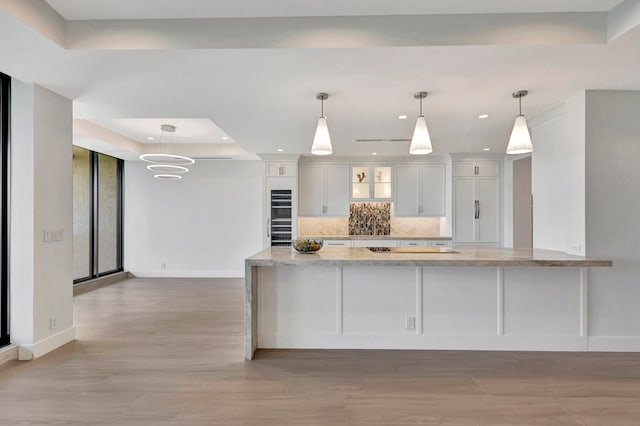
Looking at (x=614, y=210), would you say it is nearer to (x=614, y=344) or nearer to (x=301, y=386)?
(x=614, y=344)

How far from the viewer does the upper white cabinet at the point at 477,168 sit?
648 centimetres

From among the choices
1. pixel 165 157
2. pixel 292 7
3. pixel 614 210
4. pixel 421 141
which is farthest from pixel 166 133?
pixel 614 210

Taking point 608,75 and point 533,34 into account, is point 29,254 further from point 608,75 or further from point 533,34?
point 608,75

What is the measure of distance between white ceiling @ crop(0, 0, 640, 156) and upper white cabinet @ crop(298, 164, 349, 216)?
2.54 m

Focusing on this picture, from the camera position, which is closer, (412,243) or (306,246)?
(306,246)

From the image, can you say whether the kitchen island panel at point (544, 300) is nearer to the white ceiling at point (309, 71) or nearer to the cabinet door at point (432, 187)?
the white ceiling at point (309, 71)

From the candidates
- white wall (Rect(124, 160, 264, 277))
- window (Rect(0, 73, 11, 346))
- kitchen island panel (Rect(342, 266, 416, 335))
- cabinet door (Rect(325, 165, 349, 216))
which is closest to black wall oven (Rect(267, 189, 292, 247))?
cabinet door (Rect(325, 165, 349, 216))

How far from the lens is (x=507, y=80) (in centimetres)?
304

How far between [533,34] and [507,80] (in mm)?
615

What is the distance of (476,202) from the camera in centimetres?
647

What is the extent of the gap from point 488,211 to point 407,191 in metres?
1.46

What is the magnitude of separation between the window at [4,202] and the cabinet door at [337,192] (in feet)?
15.2

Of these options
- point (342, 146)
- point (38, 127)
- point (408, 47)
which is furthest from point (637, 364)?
point (38, 127)

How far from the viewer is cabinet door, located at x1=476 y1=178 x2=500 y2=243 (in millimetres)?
6418
